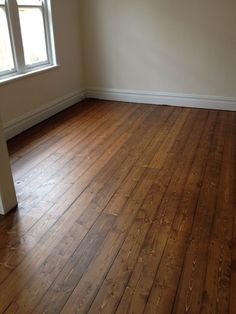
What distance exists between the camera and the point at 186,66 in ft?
14.6

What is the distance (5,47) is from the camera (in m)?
3.51

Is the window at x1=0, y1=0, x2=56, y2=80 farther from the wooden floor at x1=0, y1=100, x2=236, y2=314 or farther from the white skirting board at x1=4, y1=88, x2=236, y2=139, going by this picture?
the wooden floor at x1=0, y1=100, x2=236, y2=314

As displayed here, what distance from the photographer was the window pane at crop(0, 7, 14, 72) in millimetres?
3402

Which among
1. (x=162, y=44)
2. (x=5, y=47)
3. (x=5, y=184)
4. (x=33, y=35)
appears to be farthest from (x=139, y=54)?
(x=5, y=184)

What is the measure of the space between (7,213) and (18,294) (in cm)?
78

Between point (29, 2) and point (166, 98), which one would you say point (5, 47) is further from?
point (166, 98)

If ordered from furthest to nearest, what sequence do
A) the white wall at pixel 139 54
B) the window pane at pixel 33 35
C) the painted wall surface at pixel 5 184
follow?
the white wall at pixel 139 54, the window pane at pixel 33 35, the painted wall surface at pixel 5 184

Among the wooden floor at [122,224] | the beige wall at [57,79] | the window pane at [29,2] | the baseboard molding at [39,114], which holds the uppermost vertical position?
the window pane at [29,2]

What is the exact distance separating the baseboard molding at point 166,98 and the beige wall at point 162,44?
8 centimetres

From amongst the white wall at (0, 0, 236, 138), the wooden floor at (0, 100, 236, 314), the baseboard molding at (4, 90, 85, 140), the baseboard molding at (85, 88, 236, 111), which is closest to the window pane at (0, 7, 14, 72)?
the white wall at (0, 0, 236, 138)

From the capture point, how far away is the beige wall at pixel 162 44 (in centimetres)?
416

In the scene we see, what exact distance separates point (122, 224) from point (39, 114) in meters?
2.48

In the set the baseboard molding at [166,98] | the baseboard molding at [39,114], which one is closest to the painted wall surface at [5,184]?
the baseboard molding at [39,114]

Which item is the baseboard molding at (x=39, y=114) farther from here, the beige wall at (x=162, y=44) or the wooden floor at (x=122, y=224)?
the beige wall at (x=162, y=44)
